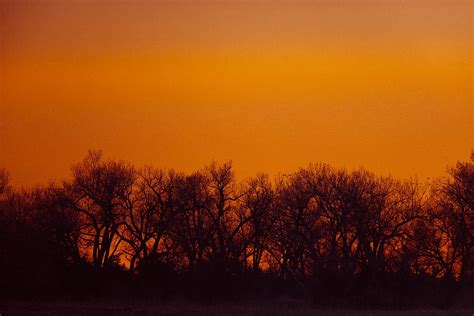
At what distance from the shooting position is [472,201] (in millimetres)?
99000

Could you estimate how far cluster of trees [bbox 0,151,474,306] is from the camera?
310 feet

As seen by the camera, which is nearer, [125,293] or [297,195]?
[125,293]

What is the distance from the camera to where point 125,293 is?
308ft

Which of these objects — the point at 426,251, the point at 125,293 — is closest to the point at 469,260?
the point at 426,251

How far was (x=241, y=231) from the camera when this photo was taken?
102 m

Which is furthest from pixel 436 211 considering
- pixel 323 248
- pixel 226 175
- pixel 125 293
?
pixel 125 293

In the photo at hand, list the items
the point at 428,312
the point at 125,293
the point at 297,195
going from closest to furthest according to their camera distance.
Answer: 1. the point at 428,312
2. the point at 125,293
3. the point at 297,195

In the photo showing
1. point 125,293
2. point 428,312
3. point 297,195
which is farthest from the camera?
point 297,195

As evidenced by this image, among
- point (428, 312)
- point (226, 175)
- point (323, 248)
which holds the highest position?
point (226, 175)

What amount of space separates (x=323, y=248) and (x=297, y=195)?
5.59 m

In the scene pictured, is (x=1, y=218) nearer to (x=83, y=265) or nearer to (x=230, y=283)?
(x=83, y=265)

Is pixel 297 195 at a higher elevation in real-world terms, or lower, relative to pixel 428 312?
higher

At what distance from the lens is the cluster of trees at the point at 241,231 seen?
3720 inches

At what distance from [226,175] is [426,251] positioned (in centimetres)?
1796
